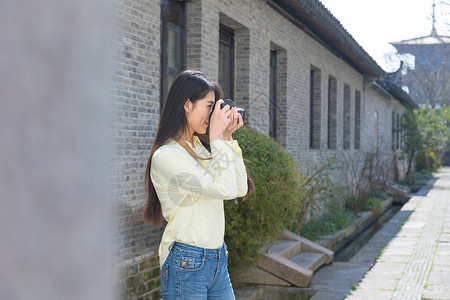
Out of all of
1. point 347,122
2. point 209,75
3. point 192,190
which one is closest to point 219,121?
point 192,190

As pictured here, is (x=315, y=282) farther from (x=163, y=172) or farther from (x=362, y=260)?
(x=163, y=172)

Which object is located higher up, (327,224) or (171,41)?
(171,41)

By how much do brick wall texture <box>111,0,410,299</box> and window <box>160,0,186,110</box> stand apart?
0.27ft

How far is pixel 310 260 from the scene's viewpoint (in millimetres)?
7559

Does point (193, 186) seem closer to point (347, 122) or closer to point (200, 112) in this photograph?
point (200, 112)

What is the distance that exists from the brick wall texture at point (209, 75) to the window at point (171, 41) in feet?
0.27

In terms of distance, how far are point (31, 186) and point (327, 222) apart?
1109cm

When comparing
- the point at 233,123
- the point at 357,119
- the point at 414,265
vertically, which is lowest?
the point at 414,265

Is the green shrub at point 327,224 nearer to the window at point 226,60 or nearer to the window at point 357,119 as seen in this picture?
the window at point 226,60

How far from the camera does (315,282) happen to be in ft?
22.7

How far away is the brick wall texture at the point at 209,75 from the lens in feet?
17.0

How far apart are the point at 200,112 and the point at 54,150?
86.6 inches

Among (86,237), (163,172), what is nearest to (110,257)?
(86,237)

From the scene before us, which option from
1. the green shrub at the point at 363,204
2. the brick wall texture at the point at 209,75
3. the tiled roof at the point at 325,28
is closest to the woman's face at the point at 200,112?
the brick wall texture at the point at 209,75
